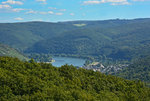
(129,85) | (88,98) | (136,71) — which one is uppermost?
(88,98)

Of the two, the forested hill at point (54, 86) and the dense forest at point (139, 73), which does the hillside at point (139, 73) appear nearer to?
the dense forest at point (139, 73)

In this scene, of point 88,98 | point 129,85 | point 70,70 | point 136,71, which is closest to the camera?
point 88,98

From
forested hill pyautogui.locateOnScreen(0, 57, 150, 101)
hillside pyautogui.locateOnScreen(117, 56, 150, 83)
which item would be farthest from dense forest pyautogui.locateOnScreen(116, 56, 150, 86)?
forested hill pyautogui.locateOnScreen(0, 57, 150, 101)

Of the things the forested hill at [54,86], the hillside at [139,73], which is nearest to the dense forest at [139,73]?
the hillside at [139,73]

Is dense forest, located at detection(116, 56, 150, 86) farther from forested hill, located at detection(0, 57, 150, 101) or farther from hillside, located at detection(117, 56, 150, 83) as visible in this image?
forested hill, located at detection(0, 57, 150, 101)

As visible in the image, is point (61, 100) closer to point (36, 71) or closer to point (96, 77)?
point (36, 71)

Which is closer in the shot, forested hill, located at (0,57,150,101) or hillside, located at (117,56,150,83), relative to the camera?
forested hill, located at (0,57,150,101)

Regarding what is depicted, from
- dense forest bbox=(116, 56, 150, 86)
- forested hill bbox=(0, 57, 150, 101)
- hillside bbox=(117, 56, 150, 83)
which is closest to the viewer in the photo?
forested hill bbox=(0, 57, 150, 101)

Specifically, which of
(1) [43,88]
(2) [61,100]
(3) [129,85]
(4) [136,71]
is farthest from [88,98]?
(4) [136,71]

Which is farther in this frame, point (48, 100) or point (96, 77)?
point (96, 77)
